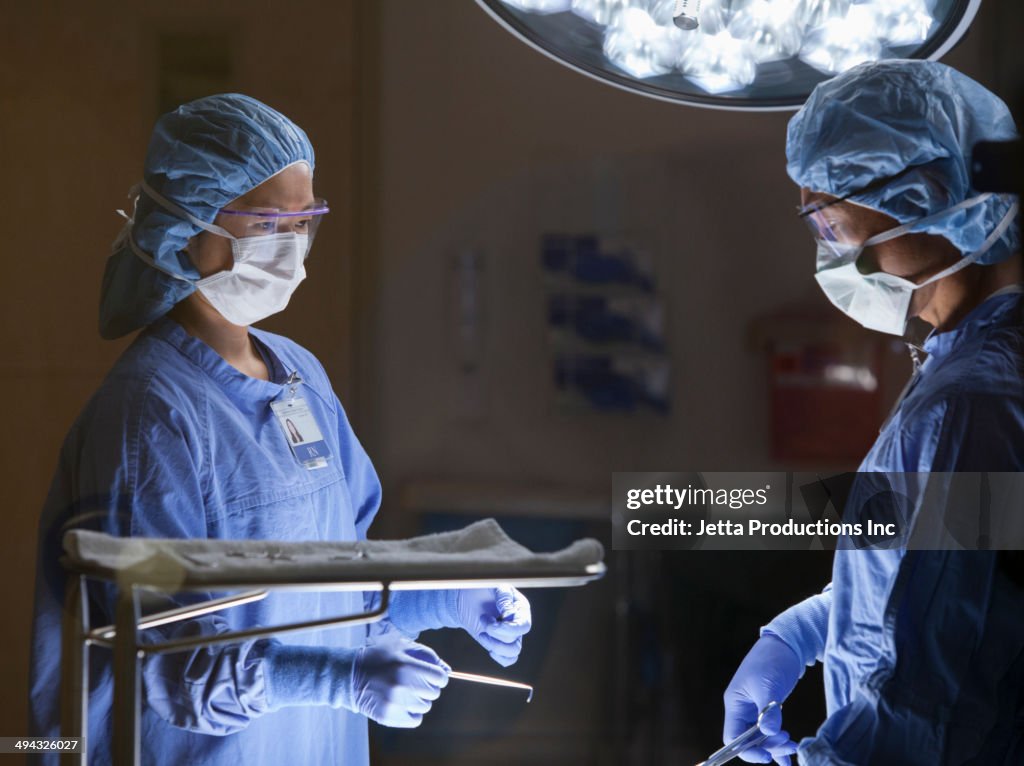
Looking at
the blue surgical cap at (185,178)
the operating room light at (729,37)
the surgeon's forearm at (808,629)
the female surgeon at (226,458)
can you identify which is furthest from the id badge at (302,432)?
the surgeon's forearm at (808,629)

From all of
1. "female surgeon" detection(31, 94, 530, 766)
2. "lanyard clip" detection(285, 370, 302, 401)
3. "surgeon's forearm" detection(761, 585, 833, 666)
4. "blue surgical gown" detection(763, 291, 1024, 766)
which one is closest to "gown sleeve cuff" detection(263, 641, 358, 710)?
"female surgeon" detection(31, 94, 530, 766)

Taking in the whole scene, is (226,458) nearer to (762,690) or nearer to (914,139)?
(762,690)

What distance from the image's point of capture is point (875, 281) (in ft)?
4.83

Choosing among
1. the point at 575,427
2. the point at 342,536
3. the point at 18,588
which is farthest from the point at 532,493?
the point at 18,588

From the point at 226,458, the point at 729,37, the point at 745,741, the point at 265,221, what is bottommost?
the point at 745,741

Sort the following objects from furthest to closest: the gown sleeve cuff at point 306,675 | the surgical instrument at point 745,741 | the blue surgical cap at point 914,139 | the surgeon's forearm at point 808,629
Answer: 1. the surgeon's forearm at point 808,629
2. the surgical instrument at point 745,741
3. the blue surgical cap at point 914,139
4. the gown sleeve cuff at point 306,675

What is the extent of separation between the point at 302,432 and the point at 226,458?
0.14 meters

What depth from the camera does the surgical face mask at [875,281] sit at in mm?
1417

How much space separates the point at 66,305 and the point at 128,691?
0.75m

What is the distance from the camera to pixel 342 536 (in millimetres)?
1574

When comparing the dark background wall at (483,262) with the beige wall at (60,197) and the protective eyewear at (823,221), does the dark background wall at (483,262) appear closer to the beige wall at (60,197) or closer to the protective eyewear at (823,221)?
the beige wall at (60,197)
